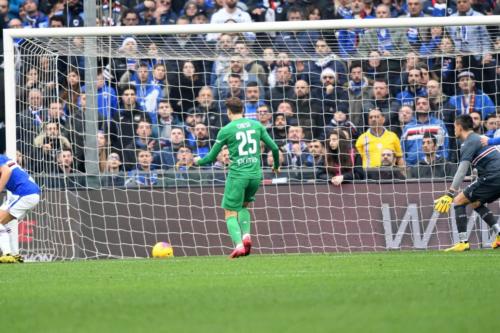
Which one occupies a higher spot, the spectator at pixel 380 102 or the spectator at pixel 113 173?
the spectator at pixel 380 102

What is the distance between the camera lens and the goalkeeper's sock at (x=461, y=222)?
48.0 ft

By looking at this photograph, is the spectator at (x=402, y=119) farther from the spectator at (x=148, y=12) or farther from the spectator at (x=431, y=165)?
the spectator at (x=148, y=12)

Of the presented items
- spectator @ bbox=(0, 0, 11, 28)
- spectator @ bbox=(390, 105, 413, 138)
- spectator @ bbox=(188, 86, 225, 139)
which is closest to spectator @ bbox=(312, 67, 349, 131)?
spectator @ bbox=(390, 105, 413, 138)

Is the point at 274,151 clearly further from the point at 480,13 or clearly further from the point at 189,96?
the point at 480,13

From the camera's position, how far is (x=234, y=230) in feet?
43.2

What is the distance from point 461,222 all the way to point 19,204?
19.4 ft

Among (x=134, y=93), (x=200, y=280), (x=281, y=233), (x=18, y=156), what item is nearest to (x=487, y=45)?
(x=281, y=233)

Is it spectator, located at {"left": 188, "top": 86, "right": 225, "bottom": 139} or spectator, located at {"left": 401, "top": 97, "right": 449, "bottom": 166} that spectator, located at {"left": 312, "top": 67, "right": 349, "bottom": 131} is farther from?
spectator, located at {"left": 188, "top": 86, "right": 225, "bottom": 139}

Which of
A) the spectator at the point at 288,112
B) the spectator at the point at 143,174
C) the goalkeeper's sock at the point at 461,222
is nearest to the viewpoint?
the goalkeeper's sock at the point at 461,222

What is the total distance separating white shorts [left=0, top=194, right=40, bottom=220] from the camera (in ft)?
47.7

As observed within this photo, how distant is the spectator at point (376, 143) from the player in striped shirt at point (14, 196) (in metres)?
4.83

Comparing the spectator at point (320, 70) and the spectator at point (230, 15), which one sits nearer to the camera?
the spectator at point (320, 70)

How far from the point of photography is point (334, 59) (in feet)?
54.0

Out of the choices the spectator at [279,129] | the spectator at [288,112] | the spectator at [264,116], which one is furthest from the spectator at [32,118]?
the spectator at [288,112]
